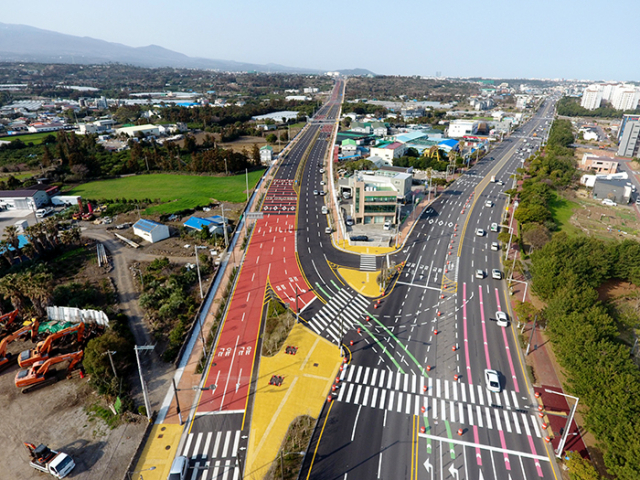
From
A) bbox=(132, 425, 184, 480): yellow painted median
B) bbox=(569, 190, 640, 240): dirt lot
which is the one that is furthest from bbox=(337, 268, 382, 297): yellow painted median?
bbox=(569, 190, 640, 240): dirt lot

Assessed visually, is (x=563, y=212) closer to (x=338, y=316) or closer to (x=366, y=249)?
(x=366, y=249)

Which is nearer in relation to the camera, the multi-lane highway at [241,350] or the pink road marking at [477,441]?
the pink road marking at [477,441]

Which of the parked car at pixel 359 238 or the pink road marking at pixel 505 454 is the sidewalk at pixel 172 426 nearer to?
the pink road marking at pixel 505 454

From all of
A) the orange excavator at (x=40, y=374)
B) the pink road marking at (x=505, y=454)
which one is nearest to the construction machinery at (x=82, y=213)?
the orange excavator at (x=40, y=374)

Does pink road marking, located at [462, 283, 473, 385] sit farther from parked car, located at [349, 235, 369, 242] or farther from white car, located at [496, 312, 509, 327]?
parked car, located at [349, 235, 369, 242]

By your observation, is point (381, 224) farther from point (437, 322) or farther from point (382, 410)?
point (382, 410)

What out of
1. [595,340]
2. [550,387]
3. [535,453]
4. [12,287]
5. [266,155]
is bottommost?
[535,453]

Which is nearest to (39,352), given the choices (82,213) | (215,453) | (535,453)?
(215,453)

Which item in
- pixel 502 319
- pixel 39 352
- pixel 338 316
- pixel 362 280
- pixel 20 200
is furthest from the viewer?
pixel 20 200
